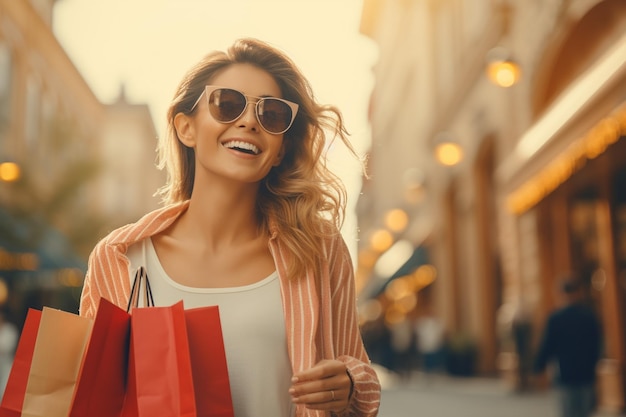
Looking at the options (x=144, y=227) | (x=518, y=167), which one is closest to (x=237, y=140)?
(x=144, y=227)

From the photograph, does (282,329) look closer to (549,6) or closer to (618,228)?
(618,228)

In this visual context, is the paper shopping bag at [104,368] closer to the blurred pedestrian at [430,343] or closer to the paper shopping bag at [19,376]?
the paper shopping bag at [19,376]

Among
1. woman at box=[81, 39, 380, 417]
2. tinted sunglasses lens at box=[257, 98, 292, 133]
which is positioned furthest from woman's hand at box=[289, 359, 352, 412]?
tinted sunglasses lens at box=[257, 98, 292, 133]

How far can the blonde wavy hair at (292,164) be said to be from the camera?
8.04ft

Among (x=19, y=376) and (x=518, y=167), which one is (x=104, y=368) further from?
(x=518, y=167)

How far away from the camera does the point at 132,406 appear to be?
6.74 feet

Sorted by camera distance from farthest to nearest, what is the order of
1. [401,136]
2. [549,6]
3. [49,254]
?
[401,136], [49,254], [549,6]

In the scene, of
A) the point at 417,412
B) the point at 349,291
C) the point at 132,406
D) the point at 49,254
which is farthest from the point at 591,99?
the point at 49,254

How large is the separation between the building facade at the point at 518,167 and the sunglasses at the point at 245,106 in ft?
1.63

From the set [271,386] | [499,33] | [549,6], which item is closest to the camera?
[271,386]

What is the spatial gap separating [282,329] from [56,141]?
87.0ft

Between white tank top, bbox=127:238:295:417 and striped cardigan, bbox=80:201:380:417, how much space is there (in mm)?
37

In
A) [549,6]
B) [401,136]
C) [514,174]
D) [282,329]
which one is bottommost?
[282,329]

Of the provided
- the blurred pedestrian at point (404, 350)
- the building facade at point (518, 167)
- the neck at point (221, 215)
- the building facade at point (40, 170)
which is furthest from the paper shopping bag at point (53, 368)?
the blurred pedestrian at point (404, 350)
